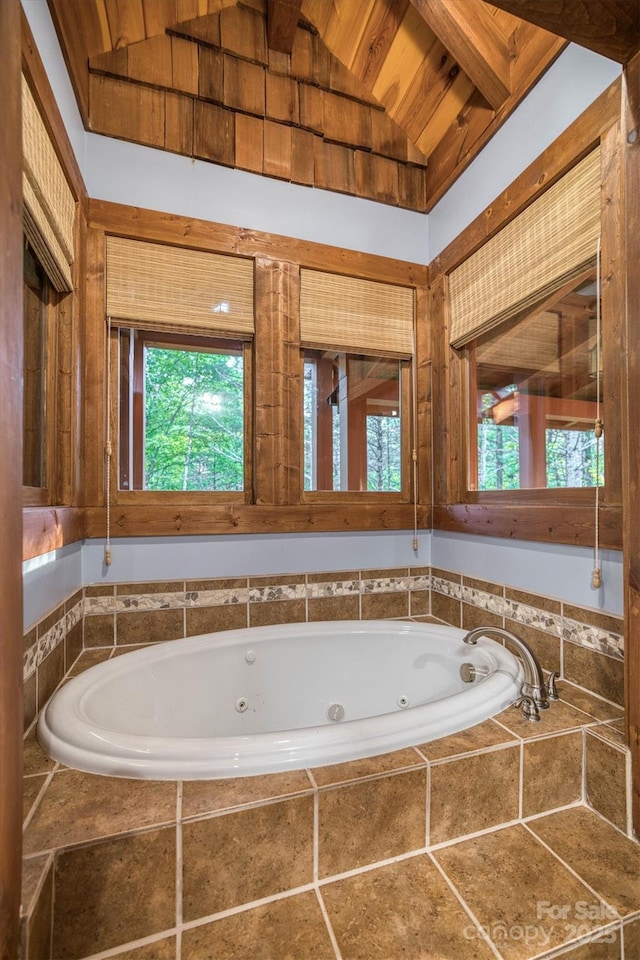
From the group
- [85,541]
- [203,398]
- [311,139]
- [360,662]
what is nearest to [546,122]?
[311,139]

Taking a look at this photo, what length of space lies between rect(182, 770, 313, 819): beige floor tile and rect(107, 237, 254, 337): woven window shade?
5.67 feet

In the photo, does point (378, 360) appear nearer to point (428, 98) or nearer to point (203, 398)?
point (203, 398)

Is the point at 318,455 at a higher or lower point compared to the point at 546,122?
lower

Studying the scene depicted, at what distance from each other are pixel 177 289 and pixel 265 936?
6.99 feet

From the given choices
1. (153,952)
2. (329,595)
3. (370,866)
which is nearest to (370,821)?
(370,866)

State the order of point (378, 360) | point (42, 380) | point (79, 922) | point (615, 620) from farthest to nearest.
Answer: point (378, 360) → point (42, 380) → point (615, 620) → point (79, 922)

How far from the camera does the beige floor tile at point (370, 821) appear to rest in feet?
3.07

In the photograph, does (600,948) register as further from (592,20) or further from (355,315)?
(355,315)

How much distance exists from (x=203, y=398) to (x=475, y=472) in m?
1.37

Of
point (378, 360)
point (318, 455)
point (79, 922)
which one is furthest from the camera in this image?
point (378, 360)

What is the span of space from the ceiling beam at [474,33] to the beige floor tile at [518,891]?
101 inches

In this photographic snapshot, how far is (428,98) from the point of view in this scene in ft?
6.95

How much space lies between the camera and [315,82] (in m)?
2.15

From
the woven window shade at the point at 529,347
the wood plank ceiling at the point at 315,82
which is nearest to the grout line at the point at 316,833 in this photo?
the woven window shade at the point at 529,347
